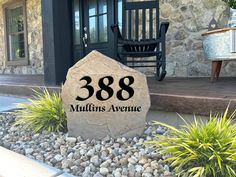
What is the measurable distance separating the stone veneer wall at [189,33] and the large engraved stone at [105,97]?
90.2 inches

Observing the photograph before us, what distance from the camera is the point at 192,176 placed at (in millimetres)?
1395

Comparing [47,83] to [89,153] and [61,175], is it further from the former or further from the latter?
[61,175]

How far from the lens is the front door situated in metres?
5.26

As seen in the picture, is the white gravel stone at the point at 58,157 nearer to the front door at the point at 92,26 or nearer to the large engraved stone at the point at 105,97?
the large engraved stone at the point at 105,97

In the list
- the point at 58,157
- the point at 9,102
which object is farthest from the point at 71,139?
the point at 9,102

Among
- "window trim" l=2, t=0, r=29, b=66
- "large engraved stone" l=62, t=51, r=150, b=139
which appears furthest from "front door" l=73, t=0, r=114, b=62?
"large engraved stone" l=62, t=51, r=150, b=139

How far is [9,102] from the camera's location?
3359 mm

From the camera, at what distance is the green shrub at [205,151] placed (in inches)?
54.4

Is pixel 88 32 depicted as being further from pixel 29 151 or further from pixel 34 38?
pixel 29 151

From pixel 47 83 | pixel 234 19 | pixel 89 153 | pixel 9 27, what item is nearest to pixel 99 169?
pixel 89 153

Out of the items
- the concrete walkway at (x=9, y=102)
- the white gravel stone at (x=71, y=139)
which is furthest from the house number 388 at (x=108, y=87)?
the concrete walkway at (x=9, y=102)

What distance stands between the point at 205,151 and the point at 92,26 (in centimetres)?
453

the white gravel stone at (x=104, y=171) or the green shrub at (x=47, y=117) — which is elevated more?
the green shrub at (x=47, y=117)

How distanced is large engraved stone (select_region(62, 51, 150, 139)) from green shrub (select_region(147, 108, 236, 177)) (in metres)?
0.47
